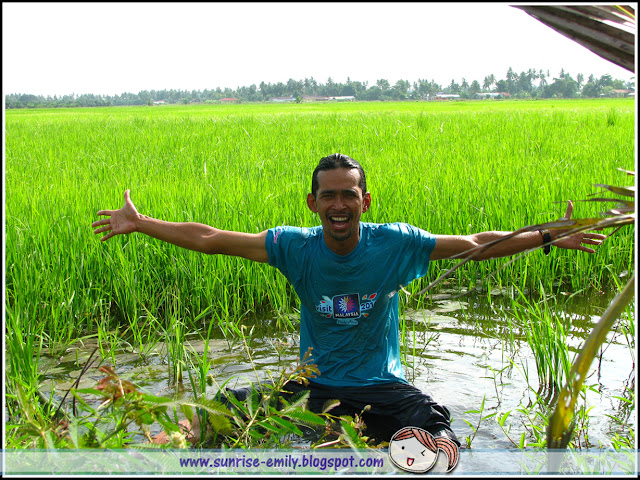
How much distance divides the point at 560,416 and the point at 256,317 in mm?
3057

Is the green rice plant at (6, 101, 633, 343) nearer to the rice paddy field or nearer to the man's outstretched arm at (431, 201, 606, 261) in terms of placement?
the rice paddy field

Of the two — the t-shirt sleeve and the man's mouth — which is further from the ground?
the man's mouth

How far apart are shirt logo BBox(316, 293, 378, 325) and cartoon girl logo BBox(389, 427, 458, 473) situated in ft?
1.62

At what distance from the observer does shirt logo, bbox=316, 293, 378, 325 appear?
250 centimetres

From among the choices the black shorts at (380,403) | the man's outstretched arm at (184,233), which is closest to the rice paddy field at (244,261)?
the black shorts at (380,403)

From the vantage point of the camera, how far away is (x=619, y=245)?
452cm

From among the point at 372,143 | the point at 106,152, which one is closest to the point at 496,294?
the point at 372,143

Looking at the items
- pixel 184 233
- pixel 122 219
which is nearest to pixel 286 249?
pixel 184 233

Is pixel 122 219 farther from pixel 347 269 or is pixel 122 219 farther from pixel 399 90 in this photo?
pixel 399 90

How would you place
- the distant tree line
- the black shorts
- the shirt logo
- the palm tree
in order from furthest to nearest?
the distant tree line < the shirt logo < the black shorts < the palm tree

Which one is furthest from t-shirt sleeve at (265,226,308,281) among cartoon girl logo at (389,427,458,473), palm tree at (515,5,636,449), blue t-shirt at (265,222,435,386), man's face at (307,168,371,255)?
palm tree at (515,5,636,449)

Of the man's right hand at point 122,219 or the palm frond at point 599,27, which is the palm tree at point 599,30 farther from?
the man's right hand at point 122,219

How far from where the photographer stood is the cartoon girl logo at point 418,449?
6.92 ft

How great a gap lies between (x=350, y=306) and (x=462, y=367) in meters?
1.02
